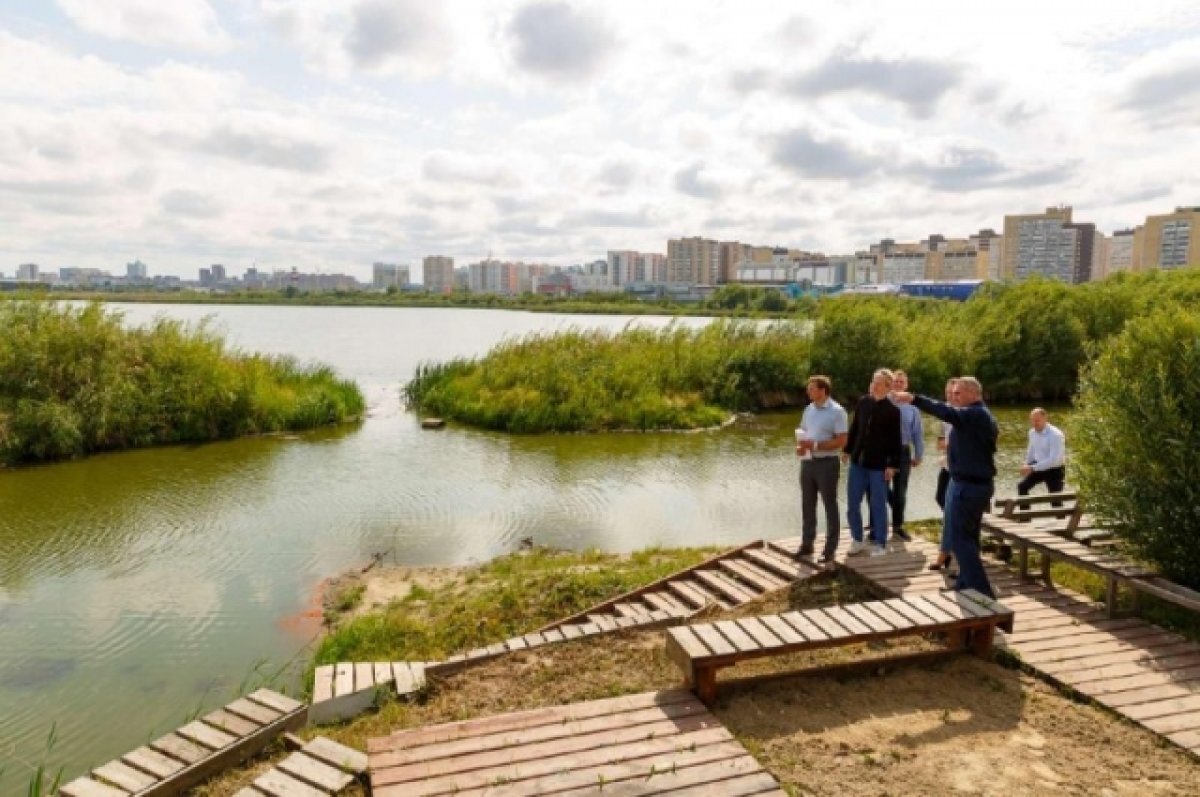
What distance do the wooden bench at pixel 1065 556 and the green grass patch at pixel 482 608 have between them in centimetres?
363

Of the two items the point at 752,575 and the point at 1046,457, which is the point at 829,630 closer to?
the point at 752,575

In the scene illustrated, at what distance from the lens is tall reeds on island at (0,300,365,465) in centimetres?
1888

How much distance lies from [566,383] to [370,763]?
20252 mm

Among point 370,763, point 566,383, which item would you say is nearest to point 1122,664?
point 370,763

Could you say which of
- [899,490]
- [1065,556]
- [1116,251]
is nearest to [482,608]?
[899,490]

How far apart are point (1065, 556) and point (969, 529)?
3.56ft

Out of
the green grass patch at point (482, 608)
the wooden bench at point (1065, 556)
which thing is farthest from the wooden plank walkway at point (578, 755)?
the wooden bench at point (1065, 556)

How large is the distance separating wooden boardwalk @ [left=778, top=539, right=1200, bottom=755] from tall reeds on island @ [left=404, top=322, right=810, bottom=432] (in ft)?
53.0

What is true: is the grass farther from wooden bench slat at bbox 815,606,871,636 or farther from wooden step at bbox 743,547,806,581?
wooden bench slat at bbox 815,606,871,636

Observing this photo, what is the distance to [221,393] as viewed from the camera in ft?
71.8

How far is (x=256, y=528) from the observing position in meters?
13.7

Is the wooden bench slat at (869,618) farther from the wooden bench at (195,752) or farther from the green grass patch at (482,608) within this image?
the wooden bench at (195,752)

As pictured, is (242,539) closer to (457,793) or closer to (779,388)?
(457,793)

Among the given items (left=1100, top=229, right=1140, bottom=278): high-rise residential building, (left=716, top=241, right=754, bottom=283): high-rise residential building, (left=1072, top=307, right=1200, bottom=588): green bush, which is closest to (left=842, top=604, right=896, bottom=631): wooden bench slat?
(left=1072, top=307, right=1200, bottom=588): green bush
